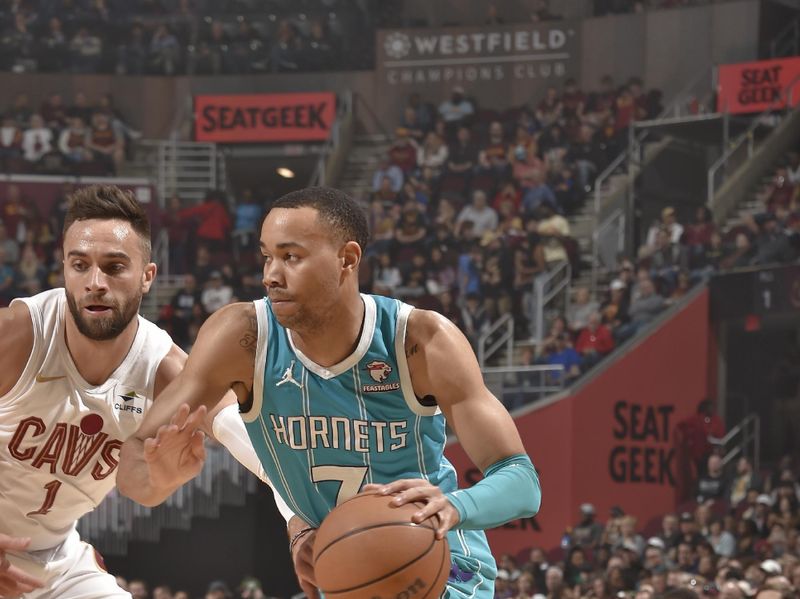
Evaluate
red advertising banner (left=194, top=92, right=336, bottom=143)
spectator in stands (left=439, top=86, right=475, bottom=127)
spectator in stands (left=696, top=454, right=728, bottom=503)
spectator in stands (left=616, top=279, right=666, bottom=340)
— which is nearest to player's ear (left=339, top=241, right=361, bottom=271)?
spectator in stands (left=696, top=454, right=728, bottom=503)

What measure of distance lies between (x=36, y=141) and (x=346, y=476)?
1781cm

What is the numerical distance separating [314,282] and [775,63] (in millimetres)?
15987

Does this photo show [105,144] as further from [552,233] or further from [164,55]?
[552,233]

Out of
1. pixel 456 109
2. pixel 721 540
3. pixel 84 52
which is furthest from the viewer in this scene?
pixel 84 52

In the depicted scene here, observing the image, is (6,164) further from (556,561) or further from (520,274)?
(556,561)

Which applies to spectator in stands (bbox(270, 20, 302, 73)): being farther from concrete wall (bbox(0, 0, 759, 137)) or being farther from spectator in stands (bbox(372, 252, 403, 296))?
spectator in stands (bbox(372, 252, 403, 296))

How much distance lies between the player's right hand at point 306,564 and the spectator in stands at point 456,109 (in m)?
16.8

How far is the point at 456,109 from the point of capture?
68.6ft

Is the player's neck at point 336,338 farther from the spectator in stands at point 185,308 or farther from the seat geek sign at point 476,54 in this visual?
the seat geek sign at point 476,54

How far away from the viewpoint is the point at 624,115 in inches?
767

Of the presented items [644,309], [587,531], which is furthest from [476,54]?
[587,531]

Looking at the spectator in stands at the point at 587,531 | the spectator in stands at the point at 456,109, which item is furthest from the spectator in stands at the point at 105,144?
the spectator in stands at the point at 587,531

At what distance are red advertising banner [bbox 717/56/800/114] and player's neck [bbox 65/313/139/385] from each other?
14963 millimetres

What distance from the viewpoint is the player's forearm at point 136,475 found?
414 cm
